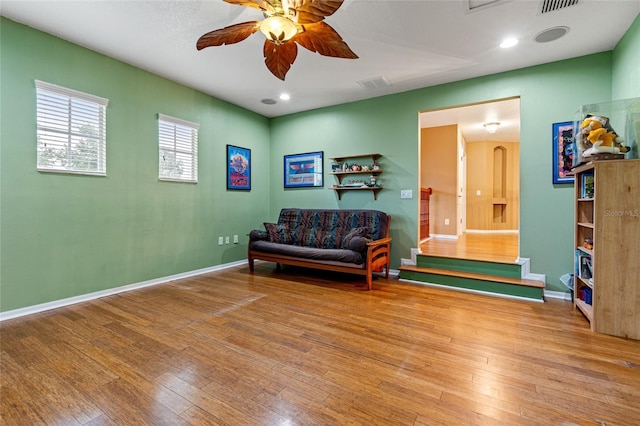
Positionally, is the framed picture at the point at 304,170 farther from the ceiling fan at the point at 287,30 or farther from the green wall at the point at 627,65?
the green wall at the point at 627,65

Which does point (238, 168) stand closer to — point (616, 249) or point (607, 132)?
point (607, 132)

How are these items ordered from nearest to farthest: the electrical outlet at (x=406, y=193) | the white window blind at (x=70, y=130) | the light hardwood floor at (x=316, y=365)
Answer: the light hardwood floor at (x=316, y=365)
the white window blind at (x=70, y=130)
the electrical outlet at (x=406, y=193)

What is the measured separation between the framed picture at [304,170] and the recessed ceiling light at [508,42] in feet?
9.50

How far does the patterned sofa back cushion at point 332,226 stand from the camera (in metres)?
4.13

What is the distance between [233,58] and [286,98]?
4.56 ft

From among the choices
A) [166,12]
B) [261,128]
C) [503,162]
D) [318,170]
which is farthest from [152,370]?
[503,162]

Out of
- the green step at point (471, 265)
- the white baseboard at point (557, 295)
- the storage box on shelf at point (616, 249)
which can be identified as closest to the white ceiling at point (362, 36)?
the storage box on shelf at point (616, 249)

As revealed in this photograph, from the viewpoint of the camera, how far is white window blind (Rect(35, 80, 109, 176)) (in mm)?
2840

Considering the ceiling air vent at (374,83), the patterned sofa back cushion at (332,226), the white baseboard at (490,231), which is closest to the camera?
the ceiling air vent at (374,83)

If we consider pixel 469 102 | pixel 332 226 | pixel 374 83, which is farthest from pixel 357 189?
pixel 469 102

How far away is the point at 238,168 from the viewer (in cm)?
500

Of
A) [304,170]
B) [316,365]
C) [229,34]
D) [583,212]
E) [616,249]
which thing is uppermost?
[229,34]

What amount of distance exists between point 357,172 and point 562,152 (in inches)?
103

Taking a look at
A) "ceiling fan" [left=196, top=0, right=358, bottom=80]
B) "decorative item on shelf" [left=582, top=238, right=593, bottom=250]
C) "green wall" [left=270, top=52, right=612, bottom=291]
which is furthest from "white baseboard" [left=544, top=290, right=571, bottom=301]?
"ceiling fan" [left=196, top=0, right=358, bottom=80]
